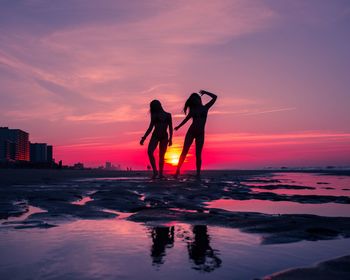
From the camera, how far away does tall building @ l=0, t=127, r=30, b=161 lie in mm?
102312

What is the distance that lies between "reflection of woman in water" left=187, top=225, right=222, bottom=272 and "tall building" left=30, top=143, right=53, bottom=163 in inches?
4964


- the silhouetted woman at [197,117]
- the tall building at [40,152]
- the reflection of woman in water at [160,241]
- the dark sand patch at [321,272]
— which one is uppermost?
the tall building at [40,152]

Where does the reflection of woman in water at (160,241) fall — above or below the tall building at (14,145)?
below

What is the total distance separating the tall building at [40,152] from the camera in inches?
4894

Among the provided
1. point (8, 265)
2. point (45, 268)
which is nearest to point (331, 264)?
point (45, 268)

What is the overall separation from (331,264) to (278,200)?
A: 18.7ft

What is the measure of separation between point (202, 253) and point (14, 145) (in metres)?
112

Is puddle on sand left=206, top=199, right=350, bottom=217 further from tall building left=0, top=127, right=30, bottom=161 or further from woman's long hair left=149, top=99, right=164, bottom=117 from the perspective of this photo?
tall building left=0, top=127, right=30, bottom=161

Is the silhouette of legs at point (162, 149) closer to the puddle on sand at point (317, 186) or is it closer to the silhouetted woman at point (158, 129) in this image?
the silhouetted woman at point (158, 129)

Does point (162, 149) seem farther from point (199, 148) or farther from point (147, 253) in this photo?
point (147, 253)

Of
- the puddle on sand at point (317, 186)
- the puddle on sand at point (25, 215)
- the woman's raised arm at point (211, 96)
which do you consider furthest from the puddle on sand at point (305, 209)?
the woman's raised arm at point (211, 96)

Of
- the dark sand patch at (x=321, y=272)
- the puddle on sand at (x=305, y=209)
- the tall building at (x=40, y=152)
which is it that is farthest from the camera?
the tall building at (x=40, y=152)

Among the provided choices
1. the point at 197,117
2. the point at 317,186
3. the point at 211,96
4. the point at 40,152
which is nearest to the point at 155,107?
the point at 197,117

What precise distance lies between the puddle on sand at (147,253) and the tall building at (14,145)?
104573 mm
